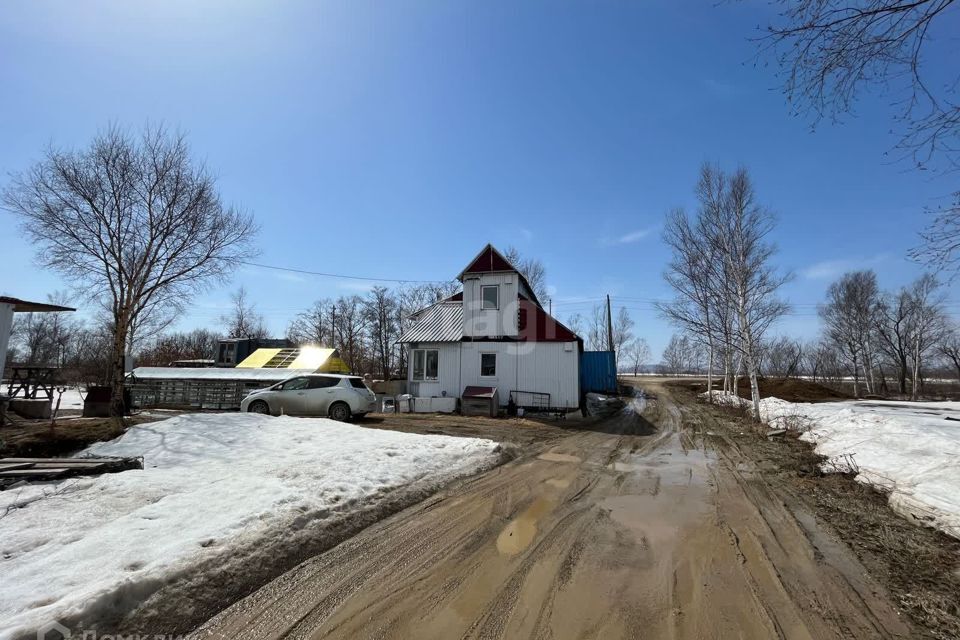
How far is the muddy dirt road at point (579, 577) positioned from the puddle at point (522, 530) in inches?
0.9

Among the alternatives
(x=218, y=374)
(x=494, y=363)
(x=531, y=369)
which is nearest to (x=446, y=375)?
(x=494, y=363)

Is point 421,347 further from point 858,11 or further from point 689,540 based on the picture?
point 858,11

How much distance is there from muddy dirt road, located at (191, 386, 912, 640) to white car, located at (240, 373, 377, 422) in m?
9.24

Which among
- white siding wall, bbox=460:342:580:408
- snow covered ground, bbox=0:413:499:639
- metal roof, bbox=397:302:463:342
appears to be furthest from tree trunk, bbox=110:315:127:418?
white siding wall, bbox=460:342:580:408

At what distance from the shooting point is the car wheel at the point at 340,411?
14.3m

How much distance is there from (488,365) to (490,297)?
3298 mm

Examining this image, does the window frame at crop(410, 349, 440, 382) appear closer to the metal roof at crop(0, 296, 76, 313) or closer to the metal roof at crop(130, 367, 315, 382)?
the metal roof at crop(130, 367, 315, 382)

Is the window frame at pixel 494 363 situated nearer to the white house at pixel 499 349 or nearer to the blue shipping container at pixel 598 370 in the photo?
the white house at pixel 499 349

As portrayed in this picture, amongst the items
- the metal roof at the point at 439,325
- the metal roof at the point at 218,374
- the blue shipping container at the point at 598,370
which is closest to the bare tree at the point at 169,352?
the metal roof at the point at 218,374

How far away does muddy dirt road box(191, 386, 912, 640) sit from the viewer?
2.87 meters

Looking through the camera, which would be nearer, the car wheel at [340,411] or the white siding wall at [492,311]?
the car wheel at [340,411]

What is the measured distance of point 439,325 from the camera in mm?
20562

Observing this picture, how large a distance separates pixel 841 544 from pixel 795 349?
76623mm

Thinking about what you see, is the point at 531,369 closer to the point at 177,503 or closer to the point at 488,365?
the point at 488,365
